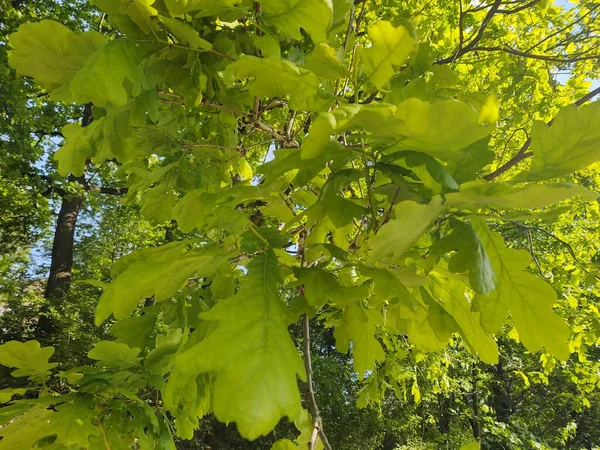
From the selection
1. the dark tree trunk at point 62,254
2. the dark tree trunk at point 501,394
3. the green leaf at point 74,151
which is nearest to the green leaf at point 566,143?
the green leaf at point 74,151

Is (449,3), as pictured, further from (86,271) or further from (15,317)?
(86,271)

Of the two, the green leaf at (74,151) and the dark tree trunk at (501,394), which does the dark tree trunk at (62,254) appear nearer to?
the green leaf at (74,151)

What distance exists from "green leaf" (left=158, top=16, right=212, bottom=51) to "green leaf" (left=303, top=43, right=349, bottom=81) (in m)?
0.20

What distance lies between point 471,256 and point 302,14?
437mm

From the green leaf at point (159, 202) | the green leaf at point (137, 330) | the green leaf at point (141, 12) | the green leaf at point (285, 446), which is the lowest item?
the green leaf at point (285, 446)

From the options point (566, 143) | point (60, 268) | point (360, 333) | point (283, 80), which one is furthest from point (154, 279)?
point (60, 268)

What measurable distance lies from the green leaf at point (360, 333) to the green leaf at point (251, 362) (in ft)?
1.22

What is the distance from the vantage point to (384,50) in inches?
22.9

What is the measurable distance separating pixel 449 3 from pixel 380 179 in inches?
153

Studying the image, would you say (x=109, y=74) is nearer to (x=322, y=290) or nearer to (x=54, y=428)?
(x=322, y=290)

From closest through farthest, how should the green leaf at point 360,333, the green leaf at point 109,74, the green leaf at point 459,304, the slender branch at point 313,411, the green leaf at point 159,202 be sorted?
the green leaf at point 109,74, the green leaf at point 459,304, the green leaf at point 360,333, the slender branch at point 313,411, the green leaf at point 159,202

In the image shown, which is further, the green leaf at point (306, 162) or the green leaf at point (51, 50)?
the green leaf at point (51, 50)

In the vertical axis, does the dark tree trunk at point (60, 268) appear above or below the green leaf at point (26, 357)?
above

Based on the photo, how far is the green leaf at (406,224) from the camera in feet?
1.41
